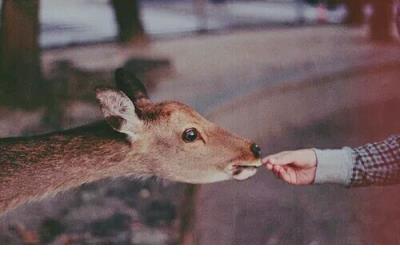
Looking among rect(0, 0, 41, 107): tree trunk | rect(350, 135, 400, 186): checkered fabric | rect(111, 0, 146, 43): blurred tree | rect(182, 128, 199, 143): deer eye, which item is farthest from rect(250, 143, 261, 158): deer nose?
rect(0, 0, 41, 107): tree trunk

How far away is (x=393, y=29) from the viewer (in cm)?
298

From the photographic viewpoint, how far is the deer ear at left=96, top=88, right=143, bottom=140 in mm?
2777

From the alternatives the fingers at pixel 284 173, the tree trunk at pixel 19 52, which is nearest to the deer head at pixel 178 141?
the fingers at pixel 284 173

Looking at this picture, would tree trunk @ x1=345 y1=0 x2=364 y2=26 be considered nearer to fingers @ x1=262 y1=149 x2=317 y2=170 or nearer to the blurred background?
the blurred background

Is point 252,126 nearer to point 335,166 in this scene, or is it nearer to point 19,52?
point 335,166

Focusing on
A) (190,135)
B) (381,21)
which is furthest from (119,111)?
(381,21)

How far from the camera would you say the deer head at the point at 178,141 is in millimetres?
2846

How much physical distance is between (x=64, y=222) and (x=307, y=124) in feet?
3.60

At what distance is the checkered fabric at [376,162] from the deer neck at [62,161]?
84cm

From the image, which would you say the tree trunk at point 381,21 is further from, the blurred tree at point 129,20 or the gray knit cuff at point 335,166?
the blurred tree at point 129,20

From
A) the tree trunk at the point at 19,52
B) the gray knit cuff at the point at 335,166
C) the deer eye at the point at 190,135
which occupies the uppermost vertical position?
the tree trunk at the point at 19,52

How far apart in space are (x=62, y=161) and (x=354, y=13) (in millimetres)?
1350

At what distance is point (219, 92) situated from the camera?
3.00 m

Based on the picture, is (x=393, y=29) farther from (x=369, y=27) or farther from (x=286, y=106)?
(x=286, y=106)
